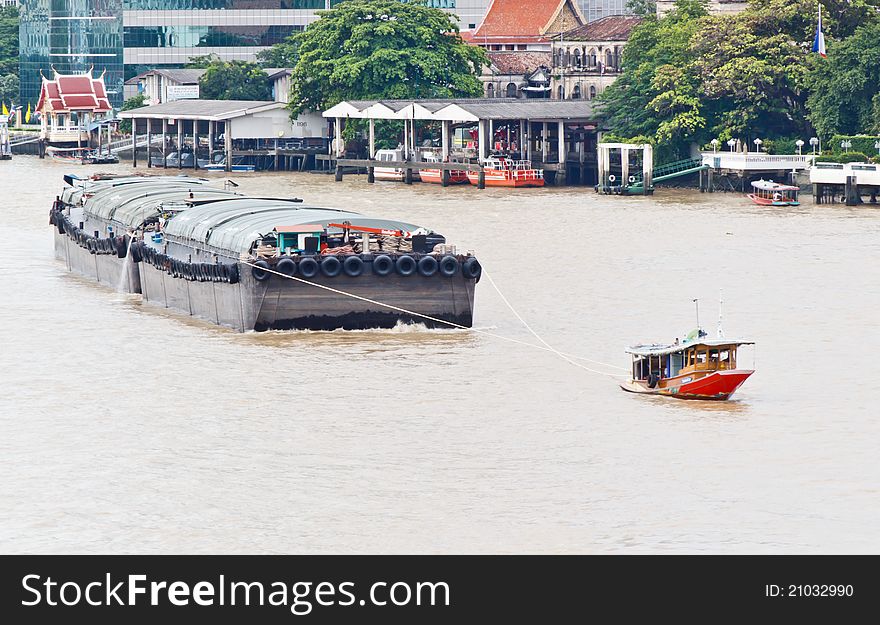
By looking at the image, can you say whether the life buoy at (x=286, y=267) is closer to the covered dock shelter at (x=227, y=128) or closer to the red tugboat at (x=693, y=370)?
the red tugboat at (x=693, y=370)

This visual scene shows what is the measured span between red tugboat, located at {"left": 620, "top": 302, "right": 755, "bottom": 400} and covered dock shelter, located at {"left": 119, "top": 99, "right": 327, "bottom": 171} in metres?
79.2

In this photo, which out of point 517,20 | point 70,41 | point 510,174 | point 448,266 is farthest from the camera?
point 70,41

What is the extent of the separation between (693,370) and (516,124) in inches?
2778

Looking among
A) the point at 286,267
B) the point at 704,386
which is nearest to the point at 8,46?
the point at 286,267

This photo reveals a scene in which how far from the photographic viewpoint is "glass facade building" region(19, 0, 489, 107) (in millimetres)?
158000

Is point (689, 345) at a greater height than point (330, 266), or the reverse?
point (330, 266)

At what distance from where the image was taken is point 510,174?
94625 mm

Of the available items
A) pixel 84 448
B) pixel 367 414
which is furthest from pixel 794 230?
pixel 84 448

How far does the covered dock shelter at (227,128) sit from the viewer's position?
112m

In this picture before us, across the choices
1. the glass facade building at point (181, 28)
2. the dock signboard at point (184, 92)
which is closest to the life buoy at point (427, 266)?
the dock signboard at point (184, 92)

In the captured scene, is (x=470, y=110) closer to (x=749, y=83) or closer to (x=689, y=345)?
(x=749, y=83)

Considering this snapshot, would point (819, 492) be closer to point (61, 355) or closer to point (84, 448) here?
point (84, 448)

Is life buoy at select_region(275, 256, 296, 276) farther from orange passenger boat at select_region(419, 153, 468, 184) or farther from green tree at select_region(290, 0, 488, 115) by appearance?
green tree at select_region(290, 0, 488, 115)

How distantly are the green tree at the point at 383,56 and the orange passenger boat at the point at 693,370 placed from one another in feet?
244
